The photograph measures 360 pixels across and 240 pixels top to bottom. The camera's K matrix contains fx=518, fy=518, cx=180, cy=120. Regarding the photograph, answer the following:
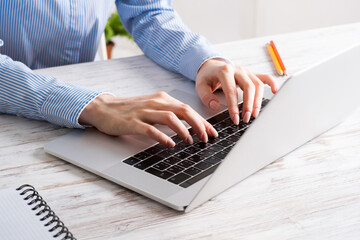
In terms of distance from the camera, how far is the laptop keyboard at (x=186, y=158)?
0.77 meters

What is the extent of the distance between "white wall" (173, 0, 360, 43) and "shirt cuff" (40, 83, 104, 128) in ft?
7.48

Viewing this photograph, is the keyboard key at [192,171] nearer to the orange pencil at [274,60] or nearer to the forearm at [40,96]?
the forearm at [40,96]

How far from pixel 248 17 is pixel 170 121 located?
2.62 m

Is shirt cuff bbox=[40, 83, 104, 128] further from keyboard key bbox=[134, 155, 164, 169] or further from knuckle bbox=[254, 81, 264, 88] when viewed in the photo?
knuckle bbox=[254, 81, 264, 88]

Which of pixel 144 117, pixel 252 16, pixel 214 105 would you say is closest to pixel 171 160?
pixel 144 117

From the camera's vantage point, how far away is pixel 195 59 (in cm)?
117

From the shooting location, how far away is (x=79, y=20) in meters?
1.37

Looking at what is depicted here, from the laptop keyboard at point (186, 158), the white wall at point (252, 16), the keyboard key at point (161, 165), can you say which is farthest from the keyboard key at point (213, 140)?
the white wall at point (252, 16)

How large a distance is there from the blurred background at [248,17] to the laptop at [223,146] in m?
2.24

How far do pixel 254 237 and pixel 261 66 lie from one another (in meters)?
0.63

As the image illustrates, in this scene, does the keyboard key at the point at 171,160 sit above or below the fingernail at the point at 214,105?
above

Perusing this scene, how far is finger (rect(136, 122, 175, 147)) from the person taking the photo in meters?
0.85

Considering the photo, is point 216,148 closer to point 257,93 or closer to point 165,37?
point 257,93

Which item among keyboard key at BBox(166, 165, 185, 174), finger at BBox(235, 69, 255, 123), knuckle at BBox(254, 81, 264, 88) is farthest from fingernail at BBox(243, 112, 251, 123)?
keyboard key at BBox(166, 165, 185, 174)
